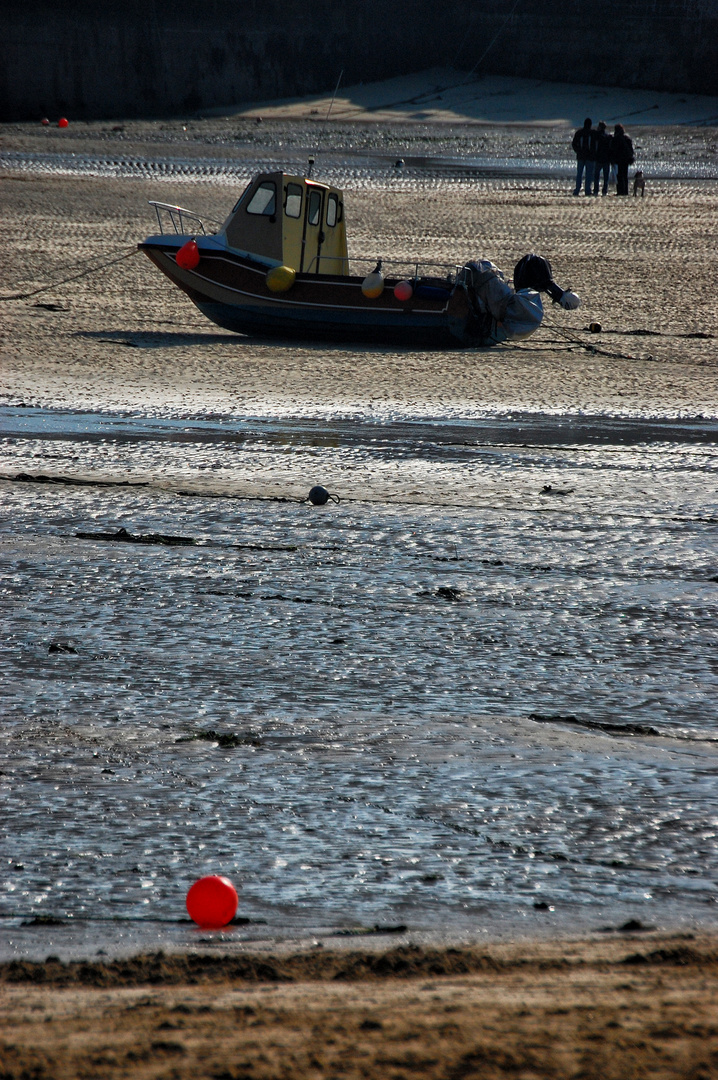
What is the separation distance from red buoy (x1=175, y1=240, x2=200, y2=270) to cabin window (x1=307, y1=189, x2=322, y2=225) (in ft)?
4.77

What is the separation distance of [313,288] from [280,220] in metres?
1.07

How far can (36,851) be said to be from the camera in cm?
343

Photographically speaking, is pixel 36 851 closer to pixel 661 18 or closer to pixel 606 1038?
pixel 606 1038

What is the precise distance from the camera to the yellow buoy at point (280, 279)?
13.2m

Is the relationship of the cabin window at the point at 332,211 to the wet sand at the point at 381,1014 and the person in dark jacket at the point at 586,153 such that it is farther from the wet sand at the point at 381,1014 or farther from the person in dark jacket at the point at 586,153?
the person in dark jacket at the point at 586,153

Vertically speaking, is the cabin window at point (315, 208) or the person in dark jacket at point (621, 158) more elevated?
the person in dark jacket at point (621, 158)

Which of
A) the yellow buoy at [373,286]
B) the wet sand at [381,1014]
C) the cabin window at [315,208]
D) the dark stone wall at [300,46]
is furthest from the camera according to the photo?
the dark stone wall at [300,46]

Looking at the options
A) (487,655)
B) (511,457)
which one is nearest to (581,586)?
(487,655)

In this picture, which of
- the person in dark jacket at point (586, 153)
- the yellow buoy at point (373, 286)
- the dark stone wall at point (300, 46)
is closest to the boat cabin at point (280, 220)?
the yellow buoy at point (373, 286)

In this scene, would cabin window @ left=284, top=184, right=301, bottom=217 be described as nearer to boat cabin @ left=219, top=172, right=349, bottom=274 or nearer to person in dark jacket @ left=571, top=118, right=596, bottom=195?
boat cabin @ left=219, top=172, right=349, bottom=274

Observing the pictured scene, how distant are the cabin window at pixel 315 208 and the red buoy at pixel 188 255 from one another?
1.45 m

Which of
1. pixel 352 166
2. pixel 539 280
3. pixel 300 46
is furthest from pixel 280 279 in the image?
pixel 300 46

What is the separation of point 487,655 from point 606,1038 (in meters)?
2.65

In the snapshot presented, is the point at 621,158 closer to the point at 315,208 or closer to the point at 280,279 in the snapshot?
the point at 315,208
